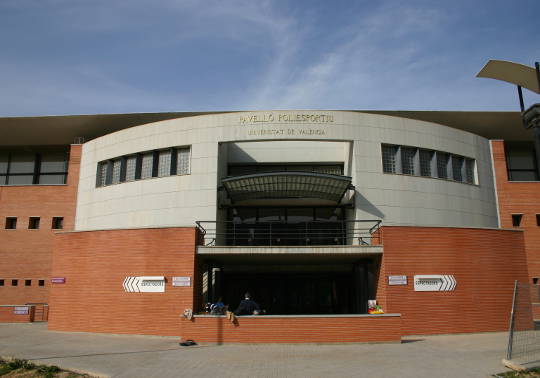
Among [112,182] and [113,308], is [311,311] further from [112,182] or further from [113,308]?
[112,182]

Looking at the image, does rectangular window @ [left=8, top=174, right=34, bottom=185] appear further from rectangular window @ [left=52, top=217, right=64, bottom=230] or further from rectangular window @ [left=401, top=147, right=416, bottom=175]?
rectangular window @ [left=401, top=147, right=416, bottom=175]

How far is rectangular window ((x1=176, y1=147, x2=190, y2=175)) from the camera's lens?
Answer: 22.0 m

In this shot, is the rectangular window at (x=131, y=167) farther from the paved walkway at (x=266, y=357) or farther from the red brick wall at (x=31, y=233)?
the paved walkway at (x=266, y=357)

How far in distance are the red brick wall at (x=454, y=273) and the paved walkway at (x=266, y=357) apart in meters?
0.77

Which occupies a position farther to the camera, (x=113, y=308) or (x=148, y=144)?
(x=148, y=144)

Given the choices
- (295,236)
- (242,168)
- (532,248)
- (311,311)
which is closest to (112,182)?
(242,168)

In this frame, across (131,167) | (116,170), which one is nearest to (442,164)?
(131,167)

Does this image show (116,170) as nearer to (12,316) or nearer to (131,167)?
(131,167)

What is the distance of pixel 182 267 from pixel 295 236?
7388mm

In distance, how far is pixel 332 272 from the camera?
22312 millimetres

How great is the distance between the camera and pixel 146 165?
23.0 m

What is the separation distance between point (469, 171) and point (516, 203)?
421 cm

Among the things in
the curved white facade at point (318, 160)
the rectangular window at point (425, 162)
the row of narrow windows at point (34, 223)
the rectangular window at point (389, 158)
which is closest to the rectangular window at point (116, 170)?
the curved white facade at point (318, 160)

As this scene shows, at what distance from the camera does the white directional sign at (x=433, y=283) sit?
16.9 metres
